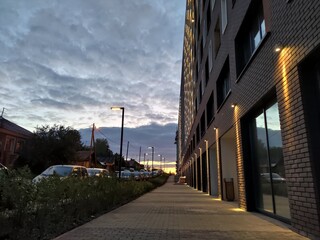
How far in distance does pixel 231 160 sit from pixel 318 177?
34.9 ft

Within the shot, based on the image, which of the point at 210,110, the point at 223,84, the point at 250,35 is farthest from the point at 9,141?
the point at 250,35

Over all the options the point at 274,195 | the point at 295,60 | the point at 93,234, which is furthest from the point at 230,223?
the point at 295,60

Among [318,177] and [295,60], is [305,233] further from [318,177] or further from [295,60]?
[295,60]

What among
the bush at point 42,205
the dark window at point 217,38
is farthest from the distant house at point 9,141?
the bush at point 42,205

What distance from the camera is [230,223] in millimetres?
7992

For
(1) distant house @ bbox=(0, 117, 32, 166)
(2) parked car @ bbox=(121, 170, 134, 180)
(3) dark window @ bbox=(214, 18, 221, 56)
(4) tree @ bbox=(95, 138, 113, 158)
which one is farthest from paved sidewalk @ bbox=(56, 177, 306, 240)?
(4) tree @ bbox=(95, 138, 113, 158)

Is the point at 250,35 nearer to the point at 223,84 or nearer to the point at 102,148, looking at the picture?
the point at 223,84

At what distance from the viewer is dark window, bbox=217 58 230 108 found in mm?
15463

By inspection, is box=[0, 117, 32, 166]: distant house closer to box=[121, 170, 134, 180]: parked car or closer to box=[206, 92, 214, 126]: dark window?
box=[121, 170, 134, 180]: parked car

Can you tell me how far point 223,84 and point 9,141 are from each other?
4073 centimetres

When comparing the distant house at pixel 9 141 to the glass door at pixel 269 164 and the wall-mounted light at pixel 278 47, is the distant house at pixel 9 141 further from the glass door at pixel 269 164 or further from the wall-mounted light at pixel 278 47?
the wall-mounted light at pixel 278 47

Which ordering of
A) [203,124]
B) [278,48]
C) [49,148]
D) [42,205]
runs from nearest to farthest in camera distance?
1. [42,205]
2. [278,48]
3. [203,124]
4. [49,148]

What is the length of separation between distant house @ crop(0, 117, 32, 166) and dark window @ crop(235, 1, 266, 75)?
1531 inches

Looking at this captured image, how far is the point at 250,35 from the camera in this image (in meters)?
11.0
